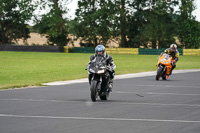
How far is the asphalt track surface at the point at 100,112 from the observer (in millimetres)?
9500

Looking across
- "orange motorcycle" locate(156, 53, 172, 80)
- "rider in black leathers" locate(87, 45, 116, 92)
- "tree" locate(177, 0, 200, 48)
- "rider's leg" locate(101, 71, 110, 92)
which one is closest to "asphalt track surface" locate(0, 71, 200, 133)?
"rider's leg" locate(101, 71, 110, 92)

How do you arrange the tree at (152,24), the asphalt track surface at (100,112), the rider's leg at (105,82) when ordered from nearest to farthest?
the asphalt track surface at (100,112)
the rider's leg at (105,82)
the tree at (152,24)

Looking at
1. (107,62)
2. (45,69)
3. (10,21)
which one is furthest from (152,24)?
(107,62)

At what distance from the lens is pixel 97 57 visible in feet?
49.0

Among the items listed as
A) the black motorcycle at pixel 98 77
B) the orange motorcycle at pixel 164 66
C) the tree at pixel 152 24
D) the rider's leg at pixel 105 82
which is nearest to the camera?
the black motorcycle at pixel 98 77

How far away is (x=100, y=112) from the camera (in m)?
11.9

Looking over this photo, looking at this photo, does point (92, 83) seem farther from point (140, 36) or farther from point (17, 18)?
point (17, 18)

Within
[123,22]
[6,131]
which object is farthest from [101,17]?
[6,131]

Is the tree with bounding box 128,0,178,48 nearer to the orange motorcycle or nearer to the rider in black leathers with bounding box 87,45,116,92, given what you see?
the orange motorcycle

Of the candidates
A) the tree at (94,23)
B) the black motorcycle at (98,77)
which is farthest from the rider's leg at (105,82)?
the tree at (94,23)

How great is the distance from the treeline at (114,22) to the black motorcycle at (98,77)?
60501mm

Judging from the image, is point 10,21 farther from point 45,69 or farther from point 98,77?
point 98,77

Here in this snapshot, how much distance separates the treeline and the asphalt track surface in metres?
58.9

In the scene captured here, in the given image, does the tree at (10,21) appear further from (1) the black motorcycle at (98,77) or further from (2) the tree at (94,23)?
(1) the black motorcycle at (98,77)
